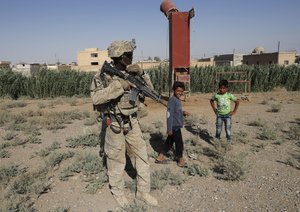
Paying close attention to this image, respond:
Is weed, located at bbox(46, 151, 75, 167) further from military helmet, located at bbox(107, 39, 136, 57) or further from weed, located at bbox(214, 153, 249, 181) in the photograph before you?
weed, located at bbox(214, 153, 249, 181)

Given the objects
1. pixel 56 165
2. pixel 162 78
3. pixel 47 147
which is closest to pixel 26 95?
pixel 162 78

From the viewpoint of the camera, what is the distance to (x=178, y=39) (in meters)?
11.7

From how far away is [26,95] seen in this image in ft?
54.0

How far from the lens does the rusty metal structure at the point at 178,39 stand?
451 inches

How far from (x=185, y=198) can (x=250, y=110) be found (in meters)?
7.39

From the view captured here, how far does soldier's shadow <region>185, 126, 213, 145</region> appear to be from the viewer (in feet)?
21.3

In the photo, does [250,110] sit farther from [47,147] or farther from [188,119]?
[47,147]

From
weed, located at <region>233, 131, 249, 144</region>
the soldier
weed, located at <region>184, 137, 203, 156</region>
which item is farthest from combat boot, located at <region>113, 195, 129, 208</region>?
weed, located at <region>233, 131, 249, 144</region>

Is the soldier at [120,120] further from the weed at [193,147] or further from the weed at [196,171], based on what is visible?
the weed at [193,147]

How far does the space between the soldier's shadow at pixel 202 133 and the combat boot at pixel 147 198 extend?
2.78 metres

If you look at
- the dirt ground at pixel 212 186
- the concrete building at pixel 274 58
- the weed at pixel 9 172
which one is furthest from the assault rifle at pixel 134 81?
the concrete building at pixel 274 58

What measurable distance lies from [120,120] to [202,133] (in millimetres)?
3805

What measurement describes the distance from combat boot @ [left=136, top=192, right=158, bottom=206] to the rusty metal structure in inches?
315

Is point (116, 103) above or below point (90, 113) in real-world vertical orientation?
above
